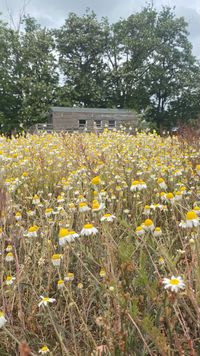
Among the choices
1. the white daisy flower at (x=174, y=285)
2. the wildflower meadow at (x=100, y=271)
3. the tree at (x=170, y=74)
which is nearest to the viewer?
the white daisy flower at (x=174, y=285)

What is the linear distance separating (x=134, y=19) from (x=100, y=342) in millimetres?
32683

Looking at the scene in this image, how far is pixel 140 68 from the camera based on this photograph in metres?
30.9

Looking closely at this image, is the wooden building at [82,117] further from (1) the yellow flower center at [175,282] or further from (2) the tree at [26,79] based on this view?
(1) the yellow flower center at [175,282]

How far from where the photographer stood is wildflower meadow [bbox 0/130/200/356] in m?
1.28

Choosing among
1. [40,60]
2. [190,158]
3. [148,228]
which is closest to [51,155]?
[190,158]

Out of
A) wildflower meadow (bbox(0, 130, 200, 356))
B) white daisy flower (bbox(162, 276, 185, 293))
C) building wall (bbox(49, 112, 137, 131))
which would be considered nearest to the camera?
white daisy flower (bbox(162, 276, 185, 293))

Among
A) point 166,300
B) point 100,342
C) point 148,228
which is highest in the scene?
point 148,228

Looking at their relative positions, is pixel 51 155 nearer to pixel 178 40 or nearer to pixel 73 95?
pixel 73 95

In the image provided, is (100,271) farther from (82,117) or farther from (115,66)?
(115,66)

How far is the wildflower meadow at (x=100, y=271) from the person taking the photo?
1.28 metres

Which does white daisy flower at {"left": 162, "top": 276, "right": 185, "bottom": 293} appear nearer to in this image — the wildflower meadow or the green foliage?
the wildflower meadow

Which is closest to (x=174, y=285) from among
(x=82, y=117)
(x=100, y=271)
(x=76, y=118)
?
(x=100, y=271)

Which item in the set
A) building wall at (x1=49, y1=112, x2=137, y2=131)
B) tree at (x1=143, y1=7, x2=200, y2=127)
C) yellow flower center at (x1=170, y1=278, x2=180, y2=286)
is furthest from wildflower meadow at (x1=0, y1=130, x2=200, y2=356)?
tree at (x1=143, y1=7, x2=200, y2=127)

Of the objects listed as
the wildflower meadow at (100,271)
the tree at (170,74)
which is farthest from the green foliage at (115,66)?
the wildflower meadow at (100,271)
